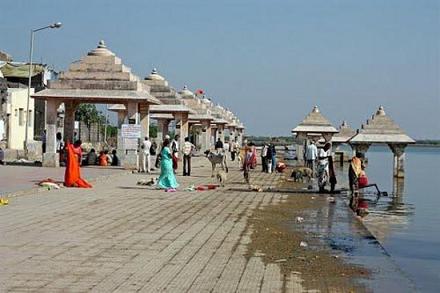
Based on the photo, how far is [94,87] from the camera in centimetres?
2802

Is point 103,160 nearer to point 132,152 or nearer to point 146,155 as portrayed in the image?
point 132,152

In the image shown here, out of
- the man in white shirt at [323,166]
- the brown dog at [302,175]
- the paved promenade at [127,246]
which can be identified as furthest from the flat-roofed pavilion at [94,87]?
the paved promenade at [127,246]

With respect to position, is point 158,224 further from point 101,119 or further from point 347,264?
point 101,119

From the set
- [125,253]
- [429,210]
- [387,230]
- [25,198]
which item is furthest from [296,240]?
[429,210]

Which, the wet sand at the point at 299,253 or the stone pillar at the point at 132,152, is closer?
the wet sand at the point at 299,253

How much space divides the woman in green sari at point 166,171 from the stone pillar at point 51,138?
8500 mm

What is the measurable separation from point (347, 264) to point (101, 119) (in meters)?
79.3

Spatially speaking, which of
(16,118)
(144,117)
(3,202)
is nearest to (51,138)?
(144,117)

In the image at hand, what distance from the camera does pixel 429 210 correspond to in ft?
77.7

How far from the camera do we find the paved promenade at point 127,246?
793cm

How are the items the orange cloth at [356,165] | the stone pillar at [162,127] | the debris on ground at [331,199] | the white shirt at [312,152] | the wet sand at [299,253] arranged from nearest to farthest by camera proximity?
the wet sand at [299,253], the debris on ground at [331,199], the orange cloth at [356,165], the white shirt at [312,152], the stone pillar at [162,127]

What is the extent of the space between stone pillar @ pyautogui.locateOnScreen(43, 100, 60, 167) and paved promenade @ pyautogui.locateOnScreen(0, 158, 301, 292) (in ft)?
34.7

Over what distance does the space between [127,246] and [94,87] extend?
18.4 m

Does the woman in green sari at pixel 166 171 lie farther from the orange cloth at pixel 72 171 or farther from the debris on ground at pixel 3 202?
the debris on ground at pixel 3 202
